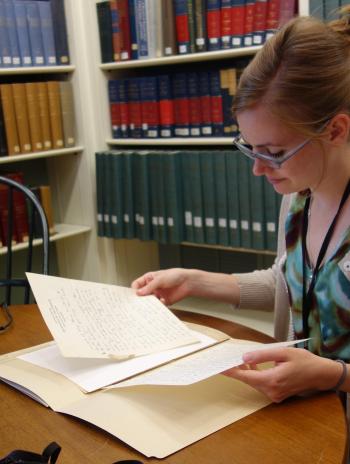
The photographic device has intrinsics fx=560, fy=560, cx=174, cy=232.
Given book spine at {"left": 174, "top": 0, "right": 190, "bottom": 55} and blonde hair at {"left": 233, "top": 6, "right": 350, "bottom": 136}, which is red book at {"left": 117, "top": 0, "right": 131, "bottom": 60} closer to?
book spine at {"left": 174, "top": 0, "right": 190, "bottom": 55}

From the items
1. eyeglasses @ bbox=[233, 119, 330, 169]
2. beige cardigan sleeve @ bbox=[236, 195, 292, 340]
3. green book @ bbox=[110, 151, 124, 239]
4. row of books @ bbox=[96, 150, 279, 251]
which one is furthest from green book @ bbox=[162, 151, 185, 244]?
eyeglasses @ bbox=[233, 119, 330, 169]

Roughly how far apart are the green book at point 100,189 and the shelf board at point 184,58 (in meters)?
0.41

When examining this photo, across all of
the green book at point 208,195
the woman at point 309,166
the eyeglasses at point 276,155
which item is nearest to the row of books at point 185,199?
the green book at point 208,195

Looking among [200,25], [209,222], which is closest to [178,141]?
[209,222]

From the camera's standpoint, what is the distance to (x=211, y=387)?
0.86 meters

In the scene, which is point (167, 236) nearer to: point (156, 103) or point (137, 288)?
point (156, 103)

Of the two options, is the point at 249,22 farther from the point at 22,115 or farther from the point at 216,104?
the point at 22,115

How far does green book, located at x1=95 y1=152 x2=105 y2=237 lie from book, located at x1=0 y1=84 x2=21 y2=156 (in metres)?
0.38

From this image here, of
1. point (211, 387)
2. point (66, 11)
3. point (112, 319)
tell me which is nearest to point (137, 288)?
point (112, 319)

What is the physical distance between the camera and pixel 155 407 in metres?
0.81

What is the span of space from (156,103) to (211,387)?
185cm

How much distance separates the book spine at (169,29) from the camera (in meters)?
2.35

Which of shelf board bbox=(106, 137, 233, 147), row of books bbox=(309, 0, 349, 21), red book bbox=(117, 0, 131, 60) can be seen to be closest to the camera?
row of books bbox=(309, 0, 349, 21)

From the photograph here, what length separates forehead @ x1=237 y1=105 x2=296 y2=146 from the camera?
3.09 ft
